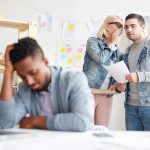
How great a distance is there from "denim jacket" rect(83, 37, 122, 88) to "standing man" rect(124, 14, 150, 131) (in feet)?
0.52

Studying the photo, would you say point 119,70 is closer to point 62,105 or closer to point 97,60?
point 97,60

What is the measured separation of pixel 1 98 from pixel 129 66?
3.58ft

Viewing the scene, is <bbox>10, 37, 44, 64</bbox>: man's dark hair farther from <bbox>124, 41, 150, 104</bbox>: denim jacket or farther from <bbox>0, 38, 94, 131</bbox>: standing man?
<bbox>124, 41, 150, 104</bbox>: denim jacket

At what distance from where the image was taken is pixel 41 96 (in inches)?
50.7

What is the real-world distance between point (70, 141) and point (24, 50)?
0.44m

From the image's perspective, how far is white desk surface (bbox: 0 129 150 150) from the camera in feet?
2.88

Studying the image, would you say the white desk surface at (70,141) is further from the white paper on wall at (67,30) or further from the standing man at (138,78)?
the white paper on wall at (67,30)

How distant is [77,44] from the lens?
3.38 metres

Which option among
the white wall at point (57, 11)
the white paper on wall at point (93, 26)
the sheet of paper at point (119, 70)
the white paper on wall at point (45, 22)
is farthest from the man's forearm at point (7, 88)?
the white paper on wall at point (93, 26)

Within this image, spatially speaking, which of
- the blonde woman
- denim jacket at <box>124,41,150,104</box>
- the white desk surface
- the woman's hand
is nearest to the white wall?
the blonde woman

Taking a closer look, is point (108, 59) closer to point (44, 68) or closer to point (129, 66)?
point (129, 66)

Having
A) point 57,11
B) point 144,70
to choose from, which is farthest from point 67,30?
point 144,70

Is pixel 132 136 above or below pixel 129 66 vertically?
below

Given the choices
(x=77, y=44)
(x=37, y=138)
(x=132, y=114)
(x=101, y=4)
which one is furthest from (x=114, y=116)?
(x=37, y=138)
